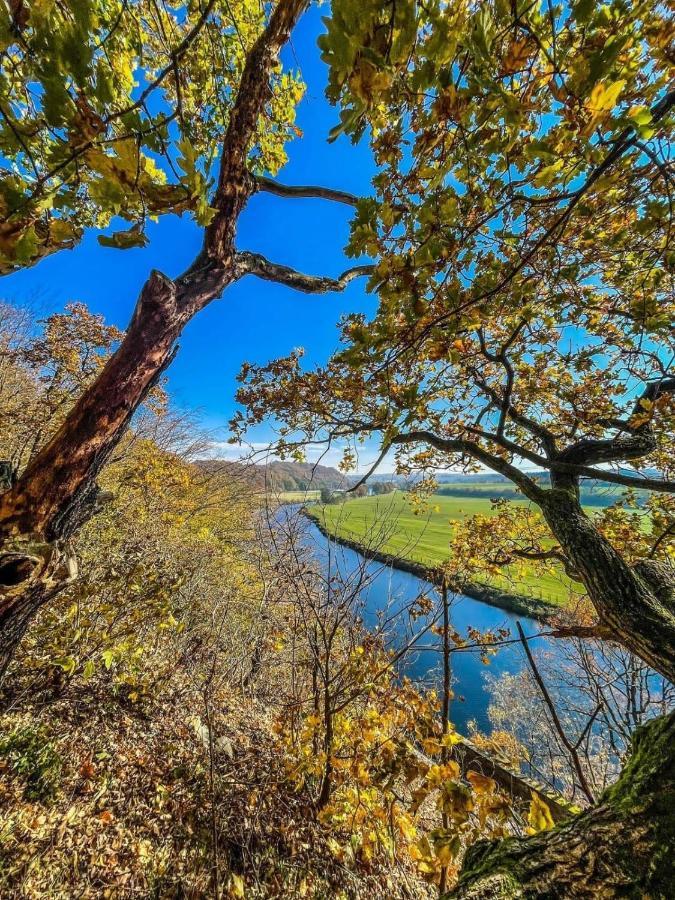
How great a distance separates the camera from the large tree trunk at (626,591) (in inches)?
77.3

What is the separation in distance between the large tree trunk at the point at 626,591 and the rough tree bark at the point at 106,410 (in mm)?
3393

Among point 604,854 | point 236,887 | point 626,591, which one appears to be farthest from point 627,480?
point 236,887

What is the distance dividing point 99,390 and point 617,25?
237cm

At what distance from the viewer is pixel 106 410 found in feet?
4.86

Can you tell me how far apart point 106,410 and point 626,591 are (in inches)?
138

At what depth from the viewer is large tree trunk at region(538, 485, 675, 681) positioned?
1.96 metres

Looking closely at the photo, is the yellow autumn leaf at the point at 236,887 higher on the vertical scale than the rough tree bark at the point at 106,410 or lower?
lower

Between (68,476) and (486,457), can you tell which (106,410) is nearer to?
(68,476)

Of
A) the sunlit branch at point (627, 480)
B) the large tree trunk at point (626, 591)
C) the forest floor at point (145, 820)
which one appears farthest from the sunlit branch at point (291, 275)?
the forest floor at point (145, 820)

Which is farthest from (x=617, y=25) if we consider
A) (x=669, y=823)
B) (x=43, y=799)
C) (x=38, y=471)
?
(x=43, y=799)

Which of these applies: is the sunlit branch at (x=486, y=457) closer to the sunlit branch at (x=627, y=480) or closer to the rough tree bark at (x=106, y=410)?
the sunlit branch at (x=627, y=480)

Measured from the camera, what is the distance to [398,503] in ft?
14.3

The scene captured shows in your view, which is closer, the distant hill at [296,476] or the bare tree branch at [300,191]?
the bare tree branch at [300,191]

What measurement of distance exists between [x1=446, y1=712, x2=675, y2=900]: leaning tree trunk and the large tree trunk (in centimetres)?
141
